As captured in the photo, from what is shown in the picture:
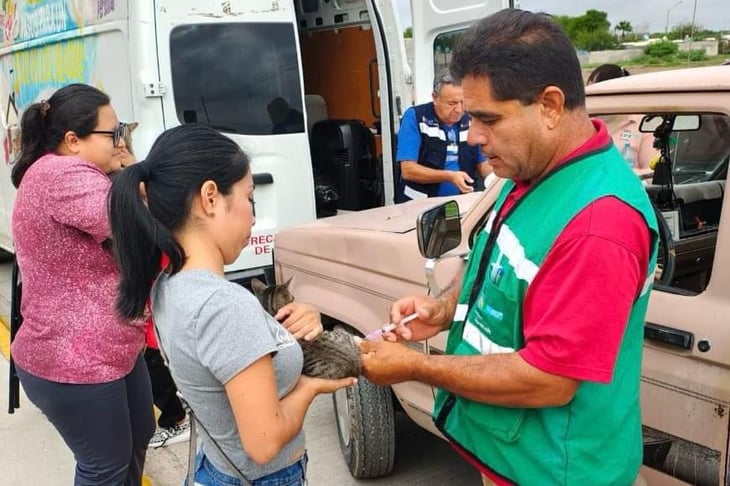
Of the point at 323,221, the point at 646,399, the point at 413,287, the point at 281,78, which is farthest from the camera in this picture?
the point at 281,78

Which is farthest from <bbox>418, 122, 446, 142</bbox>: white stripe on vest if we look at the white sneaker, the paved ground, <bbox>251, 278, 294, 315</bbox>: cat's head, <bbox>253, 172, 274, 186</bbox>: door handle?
<bbox>251, 278, 294, 315</bbox>: cat's head

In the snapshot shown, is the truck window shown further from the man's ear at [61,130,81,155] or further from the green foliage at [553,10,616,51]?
the green foliage at [553,10,616,51]

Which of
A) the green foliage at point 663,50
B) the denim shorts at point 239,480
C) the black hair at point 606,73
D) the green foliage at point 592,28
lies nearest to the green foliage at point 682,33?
the green foliage at point 663,50

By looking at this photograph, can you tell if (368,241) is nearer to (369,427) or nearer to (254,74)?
(369,427)

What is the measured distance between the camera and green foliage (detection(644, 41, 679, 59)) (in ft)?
120

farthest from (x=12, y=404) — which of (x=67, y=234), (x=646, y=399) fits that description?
(x=646, y=399)

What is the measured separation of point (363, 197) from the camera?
6129mm

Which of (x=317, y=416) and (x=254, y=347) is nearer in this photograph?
(x=254, y=347)

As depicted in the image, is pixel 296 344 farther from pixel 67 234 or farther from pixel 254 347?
pixel 67 234

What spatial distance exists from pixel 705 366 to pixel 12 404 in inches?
134

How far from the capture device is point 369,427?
10.5 ft

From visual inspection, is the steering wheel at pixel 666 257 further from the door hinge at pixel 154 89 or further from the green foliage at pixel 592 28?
the green foliage at pixel 592 28

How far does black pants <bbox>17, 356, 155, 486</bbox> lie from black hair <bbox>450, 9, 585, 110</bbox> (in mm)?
1647

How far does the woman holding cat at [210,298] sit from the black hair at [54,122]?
1.04 meters
